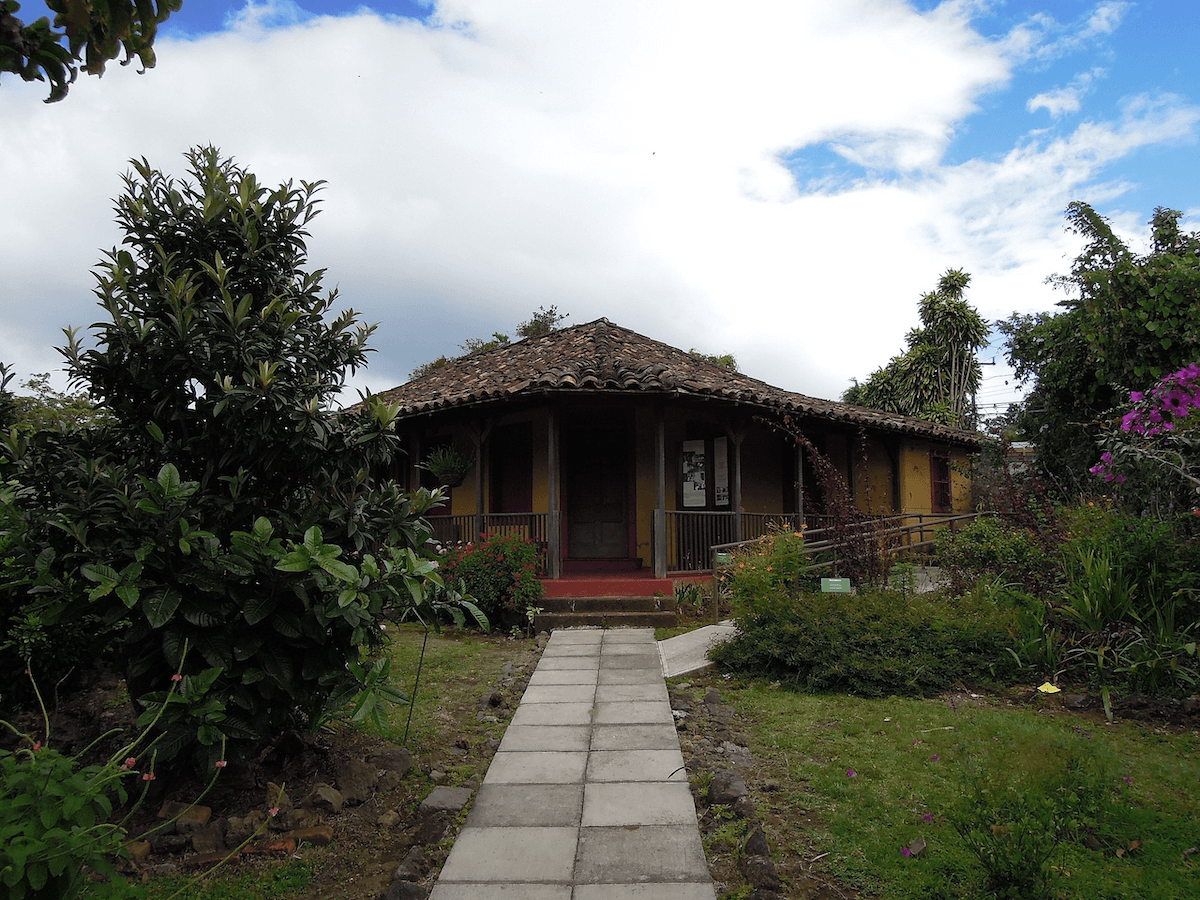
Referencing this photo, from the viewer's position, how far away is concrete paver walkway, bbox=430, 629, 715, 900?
2.86 m

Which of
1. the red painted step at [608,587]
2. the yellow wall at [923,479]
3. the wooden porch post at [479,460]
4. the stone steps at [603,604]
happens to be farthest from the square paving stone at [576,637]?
the yellow wall at [923,479]

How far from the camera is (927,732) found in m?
4.39

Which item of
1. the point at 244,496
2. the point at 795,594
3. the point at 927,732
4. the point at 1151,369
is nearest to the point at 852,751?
the point at 927,732

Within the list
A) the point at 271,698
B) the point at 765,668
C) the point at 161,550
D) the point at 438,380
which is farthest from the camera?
the point at 438,380

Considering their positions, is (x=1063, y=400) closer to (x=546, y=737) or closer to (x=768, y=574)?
(x=768, y=574)

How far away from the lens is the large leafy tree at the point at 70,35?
177cm

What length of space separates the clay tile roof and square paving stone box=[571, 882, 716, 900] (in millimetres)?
6766

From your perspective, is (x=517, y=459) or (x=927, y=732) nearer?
(x=927, y=732)

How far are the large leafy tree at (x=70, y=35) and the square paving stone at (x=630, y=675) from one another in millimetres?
5389

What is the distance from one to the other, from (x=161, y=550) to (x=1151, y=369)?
30.2 feet

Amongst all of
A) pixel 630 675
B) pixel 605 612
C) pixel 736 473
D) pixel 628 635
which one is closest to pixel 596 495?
pixel 736 473

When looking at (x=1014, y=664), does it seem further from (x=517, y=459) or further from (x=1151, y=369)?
(x=517, y=459)

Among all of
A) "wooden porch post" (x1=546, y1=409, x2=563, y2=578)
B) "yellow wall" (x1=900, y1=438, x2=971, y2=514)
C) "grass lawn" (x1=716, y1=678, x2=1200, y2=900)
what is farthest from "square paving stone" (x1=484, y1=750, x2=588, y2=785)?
"yellow wall" (x1=900, y1=438, x2=971, y2=514)

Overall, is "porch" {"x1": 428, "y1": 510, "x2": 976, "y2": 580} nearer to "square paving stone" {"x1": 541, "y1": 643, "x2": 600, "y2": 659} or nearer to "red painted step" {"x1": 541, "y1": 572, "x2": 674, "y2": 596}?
"red painted step" {"x1": 541, "y1": 572, "x2": 674, "y2": 596}
